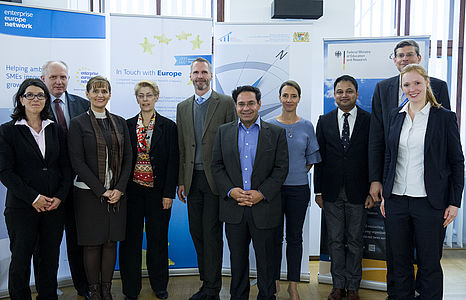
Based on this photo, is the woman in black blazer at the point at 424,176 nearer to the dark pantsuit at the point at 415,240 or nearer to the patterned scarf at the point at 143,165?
the dark pantsuit at the point at 415,240

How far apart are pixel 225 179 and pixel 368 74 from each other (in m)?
1.79

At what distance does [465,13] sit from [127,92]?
12.7 feet

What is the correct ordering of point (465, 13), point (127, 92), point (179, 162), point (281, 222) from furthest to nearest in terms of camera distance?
1. point (465, 13)
2. point (127, 92)
3. point (179, 162)
4. point (281, 222)

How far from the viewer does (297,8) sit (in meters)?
4.54

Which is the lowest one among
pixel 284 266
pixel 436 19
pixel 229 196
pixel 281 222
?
pixel 284 266

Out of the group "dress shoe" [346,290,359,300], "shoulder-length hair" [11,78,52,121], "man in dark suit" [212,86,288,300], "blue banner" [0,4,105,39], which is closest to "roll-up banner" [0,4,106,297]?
"blue banner" [0,4,105,39]

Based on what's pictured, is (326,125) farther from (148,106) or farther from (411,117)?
(148,106)

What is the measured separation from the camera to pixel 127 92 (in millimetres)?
3867

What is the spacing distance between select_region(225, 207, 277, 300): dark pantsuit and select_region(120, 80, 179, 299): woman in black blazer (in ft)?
2.26

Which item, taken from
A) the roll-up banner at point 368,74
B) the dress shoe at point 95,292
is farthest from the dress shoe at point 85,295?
the roll-up banner at point 368,74

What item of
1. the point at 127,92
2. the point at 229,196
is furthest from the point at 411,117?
the point at 127,92

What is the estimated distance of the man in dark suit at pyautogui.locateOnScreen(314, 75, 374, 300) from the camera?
329 centimetres

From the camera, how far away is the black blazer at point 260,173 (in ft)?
9.35

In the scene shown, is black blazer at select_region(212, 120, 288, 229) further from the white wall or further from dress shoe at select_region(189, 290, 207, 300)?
the white wall
